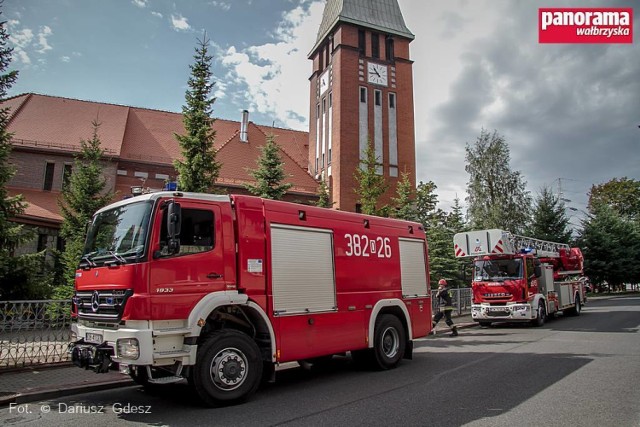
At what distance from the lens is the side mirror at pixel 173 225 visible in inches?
232

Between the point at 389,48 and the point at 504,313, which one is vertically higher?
the point at 389,48

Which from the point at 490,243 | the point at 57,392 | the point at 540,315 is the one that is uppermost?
the point at 490,243

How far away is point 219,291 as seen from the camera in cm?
644

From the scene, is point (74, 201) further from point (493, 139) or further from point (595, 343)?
point (493, 139)

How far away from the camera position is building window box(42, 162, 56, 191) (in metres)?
27.1

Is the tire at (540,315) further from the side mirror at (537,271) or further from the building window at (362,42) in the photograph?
the building window at (362,42)

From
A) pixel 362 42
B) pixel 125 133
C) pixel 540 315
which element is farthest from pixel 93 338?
pixel 362 42

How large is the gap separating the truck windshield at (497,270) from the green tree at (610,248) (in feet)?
96.9

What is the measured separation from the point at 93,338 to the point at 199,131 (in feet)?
40.3

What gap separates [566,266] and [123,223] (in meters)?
21.1

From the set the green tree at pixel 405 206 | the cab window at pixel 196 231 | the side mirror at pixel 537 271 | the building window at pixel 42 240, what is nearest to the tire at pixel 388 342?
the cab window at pixel 196 231

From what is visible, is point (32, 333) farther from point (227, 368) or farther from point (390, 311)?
point (390, 311)

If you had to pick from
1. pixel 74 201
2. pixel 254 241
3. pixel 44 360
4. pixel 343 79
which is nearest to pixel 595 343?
pixel 254 241

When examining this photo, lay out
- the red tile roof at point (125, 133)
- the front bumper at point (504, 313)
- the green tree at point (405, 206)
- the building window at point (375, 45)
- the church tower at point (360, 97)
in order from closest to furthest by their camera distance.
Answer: the front bumper at point (504, 313) < the green tree at point (405, 206) < the red tile roof at point (125, 133) < the church tower at point (360, 97) < the building window at point (375, 45)
